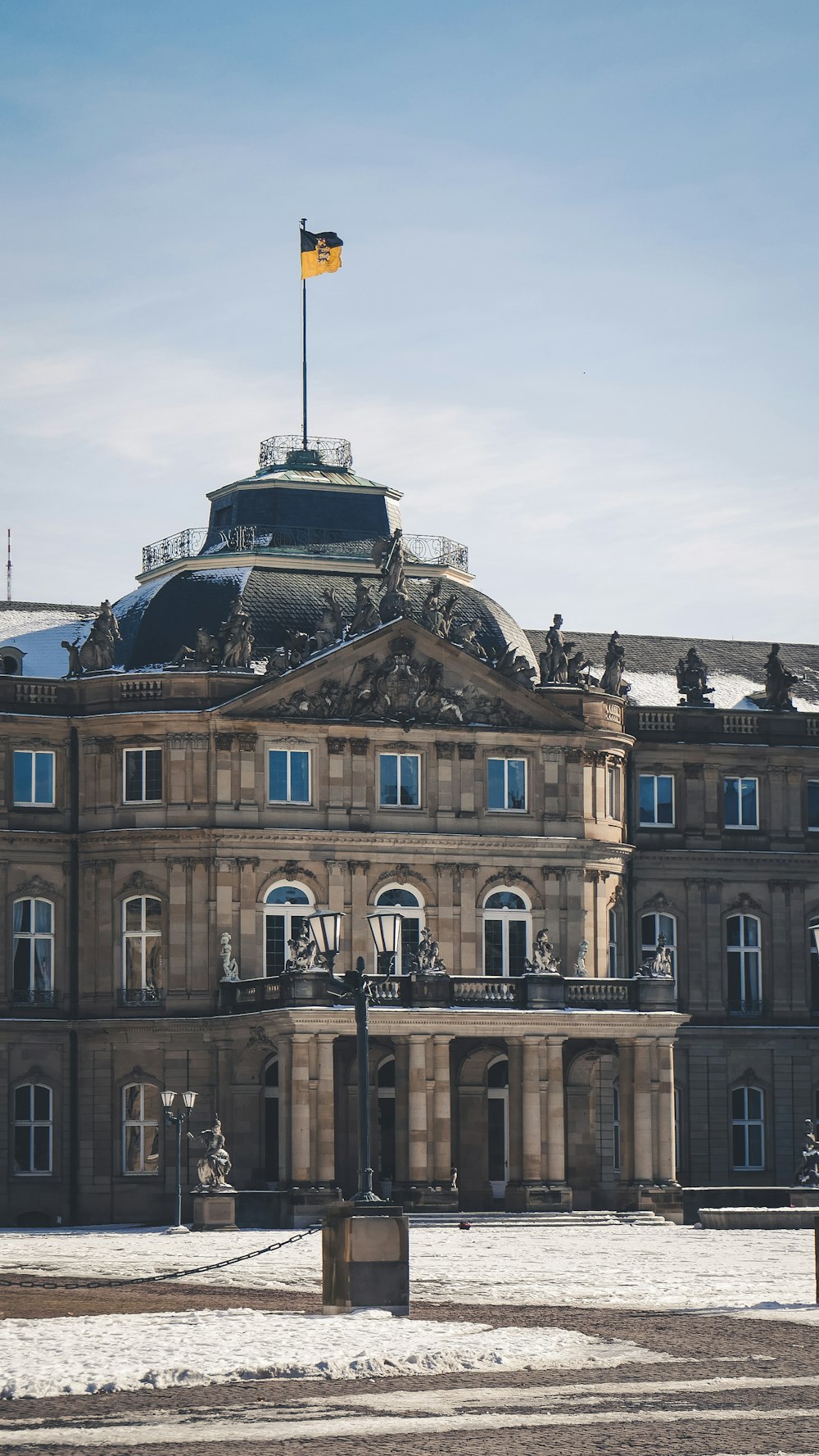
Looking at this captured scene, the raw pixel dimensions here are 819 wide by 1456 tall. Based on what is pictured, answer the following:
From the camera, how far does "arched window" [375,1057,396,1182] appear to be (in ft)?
271

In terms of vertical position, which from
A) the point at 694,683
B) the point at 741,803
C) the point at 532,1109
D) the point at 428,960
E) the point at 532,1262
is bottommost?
the point at 532,1262

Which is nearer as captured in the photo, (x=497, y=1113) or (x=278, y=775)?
(x=278, y=775)

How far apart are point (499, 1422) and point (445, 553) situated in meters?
63.3

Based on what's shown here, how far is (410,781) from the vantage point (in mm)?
84500

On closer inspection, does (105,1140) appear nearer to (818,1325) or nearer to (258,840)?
(258,840)

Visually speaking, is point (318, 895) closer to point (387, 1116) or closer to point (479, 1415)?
point (387, 1116)

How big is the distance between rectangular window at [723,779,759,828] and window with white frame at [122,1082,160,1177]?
72.8ft

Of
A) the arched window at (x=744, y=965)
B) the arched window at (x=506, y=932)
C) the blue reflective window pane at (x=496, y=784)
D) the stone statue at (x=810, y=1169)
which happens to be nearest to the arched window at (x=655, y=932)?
the arched window at (x=744, y=965)

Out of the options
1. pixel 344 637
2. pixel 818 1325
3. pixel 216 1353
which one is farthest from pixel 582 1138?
pixel 216 1353

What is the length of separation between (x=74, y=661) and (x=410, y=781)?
10.9 metres

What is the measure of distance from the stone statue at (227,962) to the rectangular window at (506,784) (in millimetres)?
9659

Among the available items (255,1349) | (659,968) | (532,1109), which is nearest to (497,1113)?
(532,1109)

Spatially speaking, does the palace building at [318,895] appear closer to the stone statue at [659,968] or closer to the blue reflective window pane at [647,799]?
the stone statue at [659,968]

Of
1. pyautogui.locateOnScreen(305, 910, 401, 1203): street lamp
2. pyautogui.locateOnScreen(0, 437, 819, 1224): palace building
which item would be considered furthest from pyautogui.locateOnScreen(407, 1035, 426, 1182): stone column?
pyautogui.locateOnScreen(305, 910, 401, 1203): street lamp
